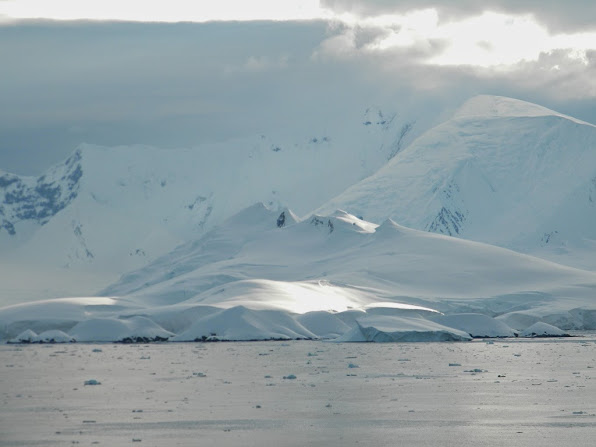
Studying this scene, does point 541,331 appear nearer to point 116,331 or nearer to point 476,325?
point 476,325

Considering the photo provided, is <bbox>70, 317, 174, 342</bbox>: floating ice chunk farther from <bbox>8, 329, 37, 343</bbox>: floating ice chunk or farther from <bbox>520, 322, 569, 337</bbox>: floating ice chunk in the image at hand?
<bbox>520, 322, 569, 337</bbox>: floating ice chunk

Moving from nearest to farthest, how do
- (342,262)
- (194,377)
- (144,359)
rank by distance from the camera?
(194,377)
(144,359)
(342,262)

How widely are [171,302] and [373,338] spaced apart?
61.2 meters

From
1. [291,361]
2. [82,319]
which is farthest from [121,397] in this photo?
[82,319]

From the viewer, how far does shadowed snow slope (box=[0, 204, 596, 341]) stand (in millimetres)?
122250

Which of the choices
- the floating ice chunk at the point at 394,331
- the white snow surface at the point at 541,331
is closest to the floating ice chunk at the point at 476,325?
the white snow surface at the point at 541,331

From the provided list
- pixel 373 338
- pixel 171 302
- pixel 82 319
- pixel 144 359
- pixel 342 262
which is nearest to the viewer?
pixel 144 359

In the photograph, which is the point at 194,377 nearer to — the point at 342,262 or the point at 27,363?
the point at 27,363

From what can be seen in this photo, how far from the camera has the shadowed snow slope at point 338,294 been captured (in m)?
122

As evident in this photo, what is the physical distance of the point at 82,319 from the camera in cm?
13625

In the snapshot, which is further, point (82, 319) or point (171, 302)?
point (171, 302)

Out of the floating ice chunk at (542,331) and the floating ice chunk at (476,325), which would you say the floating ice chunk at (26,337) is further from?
the floating ice chunk at (542,331)

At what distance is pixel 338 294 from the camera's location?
152625mm

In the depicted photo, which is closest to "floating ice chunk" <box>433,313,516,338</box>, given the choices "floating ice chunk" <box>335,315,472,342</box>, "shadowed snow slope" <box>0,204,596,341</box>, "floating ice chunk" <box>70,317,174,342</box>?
"shadowed snow slope" <box>0,204,596,341</box>
